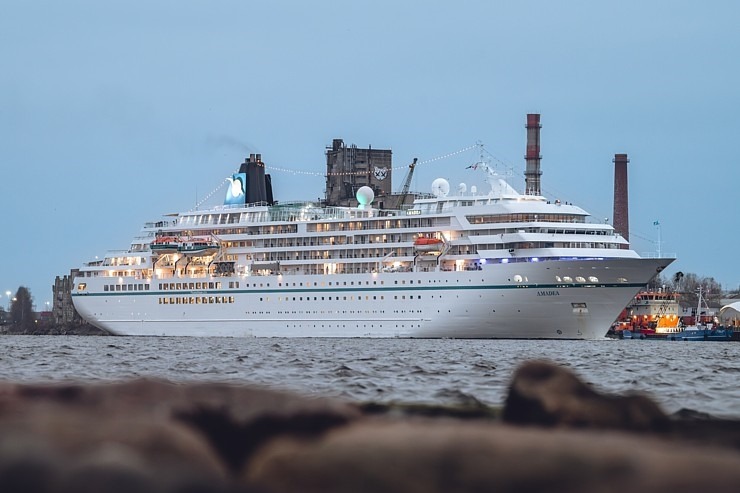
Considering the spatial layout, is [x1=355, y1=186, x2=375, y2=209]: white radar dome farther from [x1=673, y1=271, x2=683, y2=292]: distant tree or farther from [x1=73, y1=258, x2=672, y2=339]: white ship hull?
[x1=673, y1=271, x2=683, y2=292]: distant tree

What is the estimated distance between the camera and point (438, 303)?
65125 millimetres

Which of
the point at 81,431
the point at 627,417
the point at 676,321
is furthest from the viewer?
the point at 676,321

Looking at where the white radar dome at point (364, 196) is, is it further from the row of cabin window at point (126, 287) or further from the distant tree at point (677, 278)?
the distant tree at point (677, 278)

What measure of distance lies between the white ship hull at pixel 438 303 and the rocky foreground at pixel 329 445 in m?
56.3

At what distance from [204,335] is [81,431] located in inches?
2690

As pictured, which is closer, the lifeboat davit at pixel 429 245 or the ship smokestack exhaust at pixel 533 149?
the lifeboat davit at pixel 429 245

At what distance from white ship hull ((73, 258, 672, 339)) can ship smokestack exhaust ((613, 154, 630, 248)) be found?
43830 millimetres

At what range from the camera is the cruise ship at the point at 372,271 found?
6375 centimetres

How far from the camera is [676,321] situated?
108 metres

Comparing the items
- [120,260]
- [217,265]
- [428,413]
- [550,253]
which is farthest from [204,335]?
[428,413]

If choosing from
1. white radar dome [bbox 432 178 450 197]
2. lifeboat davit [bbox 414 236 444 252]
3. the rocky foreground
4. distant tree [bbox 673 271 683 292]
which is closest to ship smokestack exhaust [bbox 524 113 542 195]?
distant tree [bbox 673 271 683 292]

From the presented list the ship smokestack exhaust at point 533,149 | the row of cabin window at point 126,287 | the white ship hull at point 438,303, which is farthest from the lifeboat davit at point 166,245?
the ship smokestack exhaust at point 533,149

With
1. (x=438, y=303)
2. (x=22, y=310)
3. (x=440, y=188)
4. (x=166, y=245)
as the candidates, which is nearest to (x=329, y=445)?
(x=438, y=303)

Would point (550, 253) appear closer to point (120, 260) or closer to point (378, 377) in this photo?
point (120, 260)
